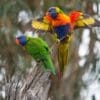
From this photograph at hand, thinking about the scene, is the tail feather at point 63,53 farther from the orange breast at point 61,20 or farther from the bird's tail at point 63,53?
the orange breast at point 61,20

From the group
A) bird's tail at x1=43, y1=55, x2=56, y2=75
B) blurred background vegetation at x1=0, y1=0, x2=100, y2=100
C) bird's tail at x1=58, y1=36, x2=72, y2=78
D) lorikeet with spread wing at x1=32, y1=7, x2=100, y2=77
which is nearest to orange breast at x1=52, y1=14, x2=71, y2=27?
lorikeet with spread wing at x1=32, y1=7, x2=100, y2=77

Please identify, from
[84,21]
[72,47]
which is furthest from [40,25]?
[72,47]

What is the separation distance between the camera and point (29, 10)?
3.67 m

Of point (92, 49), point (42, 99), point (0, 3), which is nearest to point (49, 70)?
point (42, 99)

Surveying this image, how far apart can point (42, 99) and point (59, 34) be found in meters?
0.37

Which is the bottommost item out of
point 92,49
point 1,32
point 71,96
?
point 71,96

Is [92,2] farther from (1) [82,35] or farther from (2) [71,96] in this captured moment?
(2) [71,96]

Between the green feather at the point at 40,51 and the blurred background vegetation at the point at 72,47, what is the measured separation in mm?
917

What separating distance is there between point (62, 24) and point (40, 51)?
196mm

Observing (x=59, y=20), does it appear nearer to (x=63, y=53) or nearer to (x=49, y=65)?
(x=63, y=53)

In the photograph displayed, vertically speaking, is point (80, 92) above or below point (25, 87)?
below

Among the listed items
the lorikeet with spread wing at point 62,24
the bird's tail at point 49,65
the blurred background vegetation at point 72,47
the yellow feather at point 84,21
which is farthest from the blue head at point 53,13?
the blurred background vegetation at point 72,47

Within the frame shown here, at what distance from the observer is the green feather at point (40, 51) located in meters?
2.09

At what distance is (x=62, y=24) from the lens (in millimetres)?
2293
